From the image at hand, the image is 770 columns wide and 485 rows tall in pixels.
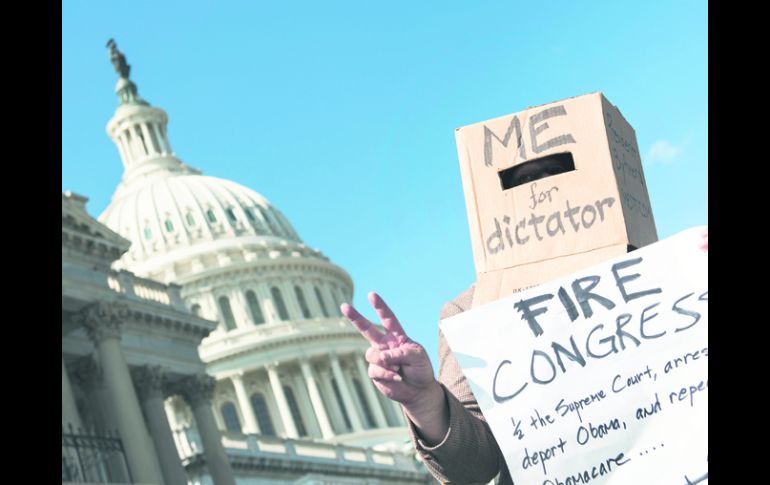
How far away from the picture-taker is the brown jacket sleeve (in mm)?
4820

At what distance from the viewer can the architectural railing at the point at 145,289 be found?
40.8 meters

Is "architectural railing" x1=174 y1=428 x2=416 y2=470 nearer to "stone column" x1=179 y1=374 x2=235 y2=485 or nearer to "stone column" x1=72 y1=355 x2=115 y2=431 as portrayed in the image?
"stone column" x1=179 y1=374 x2=235 y2=485

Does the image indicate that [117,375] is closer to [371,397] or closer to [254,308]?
[371,397]

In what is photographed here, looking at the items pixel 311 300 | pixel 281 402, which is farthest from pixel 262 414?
pixel 311 300

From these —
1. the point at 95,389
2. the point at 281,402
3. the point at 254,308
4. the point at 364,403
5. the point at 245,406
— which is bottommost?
the point at 95,389

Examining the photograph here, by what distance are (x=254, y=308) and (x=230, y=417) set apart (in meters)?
6.78

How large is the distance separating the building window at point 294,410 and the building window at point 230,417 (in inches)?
118

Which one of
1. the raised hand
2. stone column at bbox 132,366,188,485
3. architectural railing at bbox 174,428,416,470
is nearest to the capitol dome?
architectural railing at bbox 174,428,416,470

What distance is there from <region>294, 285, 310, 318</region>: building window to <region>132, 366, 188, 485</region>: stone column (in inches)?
1911

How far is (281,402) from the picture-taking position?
284 ft

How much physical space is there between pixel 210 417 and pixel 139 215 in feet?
158

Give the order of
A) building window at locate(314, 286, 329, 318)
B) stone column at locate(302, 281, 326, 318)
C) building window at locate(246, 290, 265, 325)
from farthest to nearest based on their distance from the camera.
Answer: building window at locate(314, 286, 329, 318) < stone column at locate(302, 281, 326, 318) < building window at locate(246, 290, 265, 325)
